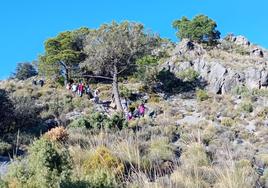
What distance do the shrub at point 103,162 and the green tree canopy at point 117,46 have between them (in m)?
28.9

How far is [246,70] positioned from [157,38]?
1502cm

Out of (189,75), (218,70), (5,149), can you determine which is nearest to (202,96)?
(189,75)

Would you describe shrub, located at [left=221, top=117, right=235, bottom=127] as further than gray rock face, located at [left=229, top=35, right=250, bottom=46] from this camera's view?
No

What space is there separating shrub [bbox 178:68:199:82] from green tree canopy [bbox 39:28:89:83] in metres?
10.1

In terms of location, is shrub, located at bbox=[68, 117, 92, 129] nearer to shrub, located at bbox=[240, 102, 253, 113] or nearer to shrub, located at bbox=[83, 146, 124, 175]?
shrub, located at bbox=[83, 146, 124, 175]

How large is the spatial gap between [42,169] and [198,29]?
64.0m

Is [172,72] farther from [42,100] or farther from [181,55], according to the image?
[42,100]

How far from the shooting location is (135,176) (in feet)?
25.1

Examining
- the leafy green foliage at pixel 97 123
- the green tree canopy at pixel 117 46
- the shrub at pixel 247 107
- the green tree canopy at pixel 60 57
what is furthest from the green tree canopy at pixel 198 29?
the leafy green foliage at pixel 97 123

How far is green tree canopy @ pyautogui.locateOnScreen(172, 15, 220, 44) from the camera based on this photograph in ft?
228

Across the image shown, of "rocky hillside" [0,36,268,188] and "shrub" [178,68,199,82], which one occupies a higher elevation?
"shrub" [178,68,199,82]

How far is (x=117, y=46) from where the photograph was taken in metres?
40.2

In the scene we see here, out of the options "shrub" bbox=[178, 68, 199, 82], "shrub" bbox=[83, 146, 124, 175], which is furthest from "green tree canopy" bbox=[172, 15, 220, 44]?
"shrub" bbox=[83, 146, 124, 175]

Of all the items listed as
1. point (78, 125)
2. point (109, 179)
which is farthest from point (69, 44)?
point (109, 179)
